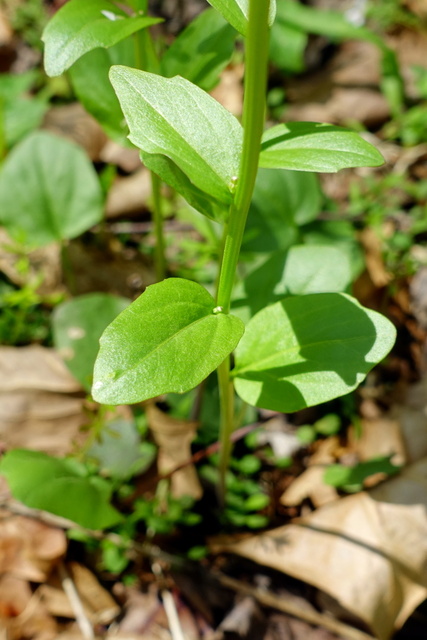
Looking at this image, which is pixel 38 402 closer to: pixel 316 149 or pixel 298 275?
pixel 298 275

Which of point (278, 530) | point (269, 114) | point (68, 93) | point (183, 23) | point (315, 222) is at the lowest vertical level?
point (278, 530)

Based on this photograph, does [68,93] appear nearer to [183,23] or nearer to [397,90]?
[183,23]

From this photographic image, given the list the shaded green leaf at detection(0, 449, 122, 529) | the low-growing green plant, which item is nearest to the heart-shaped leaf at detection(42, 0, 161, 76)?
the low-growing green plant

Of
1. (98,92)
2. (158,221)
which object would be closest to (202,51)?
(98,92)

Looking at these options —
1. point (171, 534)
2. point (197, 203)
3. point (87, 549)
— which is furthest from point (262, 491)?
point (197, 203)

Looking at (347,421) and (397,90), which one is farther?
(397,90)
